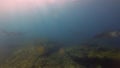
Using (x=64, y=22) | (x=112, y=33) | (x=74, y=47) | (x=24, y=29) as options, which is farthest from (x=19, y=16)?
(x=112, y=33)

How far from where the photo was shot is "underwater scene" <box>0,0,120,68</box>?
9.66 ft

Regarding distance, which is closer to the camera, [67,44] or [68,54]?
[68,54]

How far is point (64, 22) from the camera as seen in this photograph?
3.24m

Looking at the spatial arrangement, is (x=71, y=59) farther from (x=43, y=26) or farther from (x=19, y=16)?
(x=19, y=16)

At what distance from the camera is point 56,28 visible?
→ 3.25 metres

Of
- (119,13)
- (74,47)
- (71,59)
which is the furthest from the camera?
(119,13)

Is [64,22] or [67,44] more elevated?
[64,22]

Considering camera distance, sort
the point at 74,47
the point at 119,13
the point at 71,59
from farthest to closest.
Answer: the point at 119,13 → the point at 74,47 → the point at 71,59

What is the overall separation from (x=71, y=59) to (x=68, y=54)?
109 mm

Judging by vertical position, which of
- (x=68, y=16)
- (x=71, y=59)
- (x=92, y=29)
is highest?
(x=68, y=16)

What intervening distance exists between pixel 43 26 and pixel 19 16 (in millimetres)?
376

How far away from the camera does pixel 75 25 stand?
324cm

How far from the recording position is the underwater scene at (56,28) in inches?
116

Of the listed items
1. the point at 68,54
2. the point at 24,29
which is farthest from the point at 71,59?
the point at 24,29
